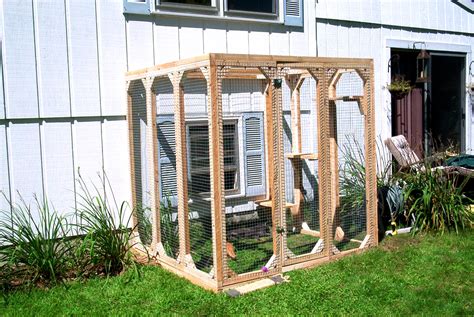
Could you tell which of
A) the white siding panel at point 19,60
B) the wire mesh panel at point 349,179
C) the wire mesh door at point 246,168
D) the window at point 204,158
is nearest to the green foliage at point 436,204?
the wire mesh panel at point 349,179

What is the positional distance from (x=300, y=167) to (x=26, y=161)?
9.31ft

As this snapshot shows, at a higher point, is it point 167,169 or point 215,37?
point 215,37

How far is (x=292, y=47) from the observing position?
20.9ft

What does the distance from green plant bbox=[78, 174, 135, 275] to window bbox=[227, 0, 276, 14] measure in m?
2.45

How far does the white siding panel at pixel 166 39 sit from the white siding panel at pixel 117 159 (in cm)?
81

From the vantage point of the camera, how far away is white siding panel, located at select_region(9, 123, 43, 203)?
4.68 m

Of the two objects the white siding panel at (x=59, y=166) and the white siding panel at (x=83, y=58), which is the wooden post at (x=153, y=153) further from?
the white siding panel at (x=59, y=166)

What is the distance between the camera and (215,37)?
19.0ft

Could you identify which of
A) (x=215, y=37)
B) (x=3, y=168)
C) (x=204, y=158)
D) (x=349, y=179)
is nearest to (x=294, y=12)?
(x=215, y=37)

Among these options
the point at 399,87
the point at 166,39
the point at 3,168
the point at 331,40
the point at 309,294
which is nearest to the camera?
the point at 309,294

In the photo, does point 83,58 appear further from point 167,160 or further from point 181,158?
point 181,158

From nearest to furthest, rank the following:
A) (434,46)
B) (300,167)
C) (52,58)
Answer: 1. (52,58)
2. (300,167)
3. (434,46)

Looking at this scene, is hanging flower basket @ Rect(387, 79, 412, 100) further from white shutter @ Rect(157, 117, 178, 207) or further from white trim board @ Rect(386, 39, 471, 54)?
white shutter @ Rect(157, 117, 178, 207)

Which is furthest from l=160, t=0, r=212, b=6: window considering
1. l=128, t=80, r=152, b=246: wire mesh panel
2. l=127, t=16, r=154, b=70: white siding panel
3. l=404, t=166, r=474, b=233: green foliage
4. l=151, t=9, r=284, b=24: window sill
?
l=404, t=166, r=474, b=233: green foliage
